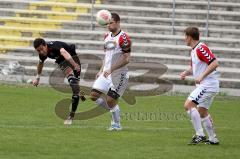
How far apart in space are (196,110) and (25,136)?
297cm

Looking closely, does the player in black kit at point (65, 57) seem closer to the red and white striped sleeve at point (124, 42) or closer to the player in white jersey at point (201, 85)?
the red and white striped sleeve at point (124, 42)

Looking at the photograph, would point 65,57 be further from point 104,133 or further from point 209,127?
point 209,127

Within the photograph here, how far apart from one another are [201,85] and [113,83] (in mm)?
2723

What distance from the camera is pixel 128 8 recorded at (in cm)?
2948

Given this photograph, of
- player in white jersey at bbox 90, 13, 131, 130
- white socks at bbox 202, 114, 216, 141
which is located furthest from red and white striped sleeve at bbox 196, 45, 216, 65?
player in white jersey at bbox 90, 13, 131, 130

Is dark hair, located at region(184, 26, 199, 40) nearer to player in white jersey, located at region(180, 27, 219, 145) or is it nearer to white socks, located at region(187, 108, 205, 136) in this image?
player in white jersey, located at region(180, 27, 219, 145)

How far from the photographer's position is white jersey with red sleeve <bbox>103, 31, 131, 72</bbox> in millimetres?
15539

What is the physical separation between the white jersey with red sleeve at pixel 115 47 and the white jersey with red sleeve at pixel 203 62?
2276 mm

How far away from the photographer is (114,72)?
1576 centimetres

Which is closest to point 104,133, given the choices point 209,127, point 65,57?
point 65,57

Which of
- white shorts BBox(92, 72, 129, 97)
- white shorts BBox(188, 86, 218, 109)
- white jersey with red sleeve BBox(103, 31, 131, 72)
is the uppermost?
white jersey with red sleeve BBox(103, 31, 131, 72)

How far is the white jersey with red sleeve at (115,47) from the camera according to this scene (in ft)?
51.0

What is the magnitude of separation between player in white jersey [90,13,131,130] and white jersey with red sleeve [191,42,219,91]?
2254 millimetres

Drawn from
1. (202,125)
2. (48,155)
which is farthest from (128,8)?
(48,155)
